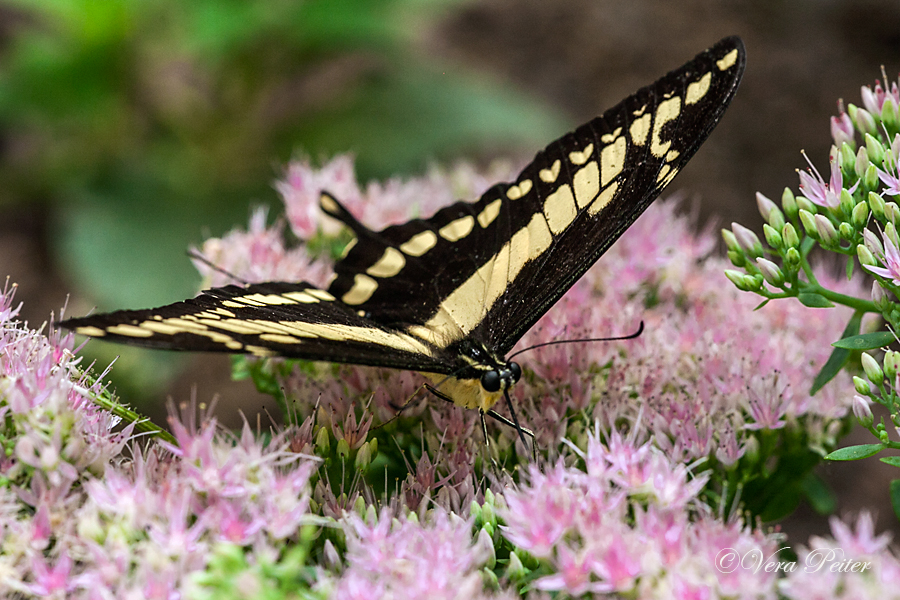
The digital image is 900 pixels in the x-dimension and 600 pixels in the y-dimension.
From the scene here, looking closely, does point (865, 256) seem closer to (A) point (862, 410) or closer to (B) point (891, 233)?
(B) point (891, 233)

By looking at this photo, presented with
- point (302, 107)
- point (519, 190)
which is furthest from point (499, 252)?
point (302, 107)

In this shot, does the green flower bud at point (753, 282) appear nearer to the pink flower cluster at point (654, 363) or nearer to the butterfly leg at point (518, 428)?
the pink flower cluster at point (654, 363)

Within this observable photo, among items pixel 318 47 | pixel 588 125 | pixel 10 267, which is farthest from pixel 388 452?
pixel 10 267

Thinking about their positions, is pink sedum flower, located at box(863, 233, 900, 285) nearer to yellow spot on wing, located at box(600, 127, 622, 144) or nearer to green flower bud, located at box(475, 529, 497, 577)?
yellow spot on wing, located at box(600, 127, 622, 144)

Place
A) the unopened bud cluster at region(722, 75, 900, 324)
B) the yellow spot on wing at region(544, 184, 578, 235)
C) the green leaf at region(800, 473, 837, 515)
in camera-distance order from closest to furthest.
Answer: the unopened bud cluster at region(722, 75, 900, 324), the yellow spot on wing at region(544, 184, 578, 235), the green leaf at region(800, 473, 837, 515)

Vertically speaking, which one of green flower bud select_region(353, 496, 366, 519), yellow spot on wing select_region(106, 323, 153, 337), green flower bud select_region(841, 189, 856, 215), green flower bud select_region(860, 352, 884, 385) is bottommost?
green flower bud select_region(353, 496, 366, 519)

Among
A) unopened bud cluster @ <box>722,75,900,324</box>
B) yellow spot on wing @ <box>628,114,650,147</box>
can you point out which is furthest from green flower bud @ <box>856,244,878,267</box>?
yellow spot on wing @ <box>628,114,650,147</box>
